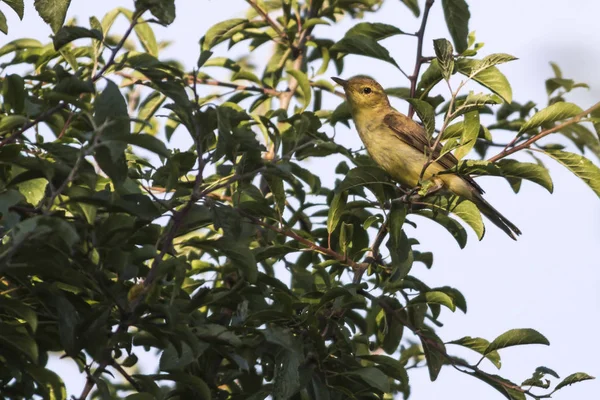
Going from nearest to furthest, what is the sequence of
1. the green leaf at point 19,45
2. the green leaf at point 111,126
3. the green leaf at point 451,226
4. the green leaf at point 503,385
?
the green leaf at point 111,126, the green leaf at point 503,385, the green leaf at point 451,226, the green leaf at point 19,45

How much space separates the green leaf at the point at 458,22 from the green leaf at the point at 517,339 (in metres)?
1.52

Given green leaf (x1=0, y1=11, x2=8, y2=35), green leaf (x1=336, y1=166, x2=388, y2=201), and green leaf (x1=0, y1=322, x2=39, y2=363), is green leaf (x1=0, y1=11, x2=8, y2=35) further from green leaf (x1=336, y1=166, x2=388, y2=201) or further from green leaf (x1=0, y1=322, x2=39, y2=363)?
green leaf (x1=336, y1=166, x2=388, y2=201)

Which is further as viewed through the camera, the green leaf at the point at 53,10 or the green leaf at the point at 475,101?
the green leaf at the point at 475,101

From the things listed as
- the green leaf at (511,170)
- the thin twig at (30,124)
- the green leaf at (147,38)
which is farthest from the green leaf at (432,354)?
the green leaf at (147,38)

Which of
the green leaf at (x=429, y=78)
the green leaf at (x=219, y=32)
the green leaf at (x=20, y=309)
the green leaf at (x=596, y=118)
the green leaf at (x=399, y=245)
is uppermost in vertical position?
the green leaf at (x=219, y=32)

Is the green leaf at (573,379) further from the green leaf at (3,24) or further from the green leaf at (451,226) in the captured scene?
the green leaf at (3,24)

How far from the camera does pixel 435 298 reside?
4.13 m

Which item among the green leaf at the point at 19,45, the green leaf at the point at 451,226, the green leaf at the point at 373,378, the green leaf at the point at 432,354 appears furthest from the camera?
the green leaf at the point at 19,45

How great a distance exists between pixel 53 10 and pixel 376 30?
1978 mm

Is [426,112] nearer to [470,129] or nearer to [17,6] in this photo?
[470,129]

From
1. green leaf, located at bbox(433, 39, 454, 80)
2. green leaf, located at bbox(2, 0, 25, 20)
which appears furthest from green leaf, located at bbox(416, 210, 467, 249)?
green leaf, located at bbox(2, 0, 25, 20)

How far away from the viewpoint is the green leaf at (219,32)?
6.01 m

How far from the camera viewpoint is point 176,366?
140 inches

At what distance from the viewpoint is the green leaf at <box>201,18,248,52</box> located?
19.7ft
